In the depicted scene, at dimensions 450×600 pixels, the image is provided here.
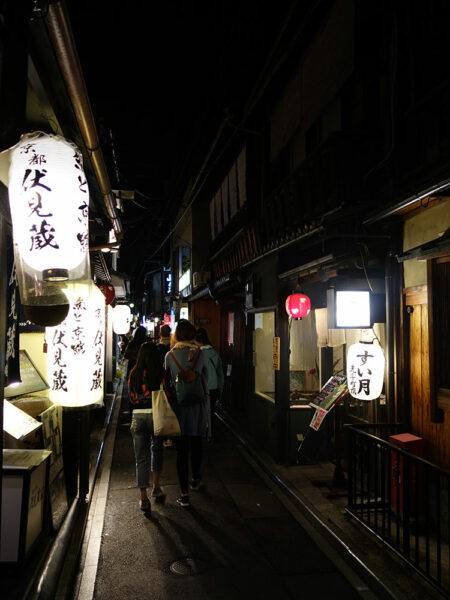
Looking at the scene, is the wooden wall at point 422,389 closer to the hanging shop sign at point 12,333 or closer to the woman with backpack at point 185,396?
the woman with backpack at point 185,396

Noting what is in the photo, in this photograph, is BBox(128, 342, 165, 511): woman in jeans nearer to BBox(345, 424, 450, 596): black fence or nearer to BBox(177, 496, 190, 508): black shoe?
BBox(177, 496, 190, 508): black shoe

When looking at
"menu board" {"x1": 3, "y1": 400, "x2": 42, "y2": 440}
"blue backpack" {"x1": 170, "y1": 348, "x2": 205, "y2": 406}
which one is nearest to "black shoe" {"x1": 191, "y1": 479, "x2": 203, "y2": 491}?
"blue backpack" {"x1": 170, "y1": 348, "x2": 205, "y2": 406}

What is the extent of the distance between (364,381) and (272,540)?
3121mm

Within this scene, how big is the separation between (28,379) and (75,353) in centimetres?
255

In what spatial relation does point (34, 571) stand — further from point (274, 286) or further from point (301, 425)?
point (274, 286)

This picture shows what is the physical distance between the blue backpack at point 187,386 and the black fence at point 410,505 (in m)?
2.85

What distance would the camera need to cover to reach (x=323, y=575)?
5641 millimetres

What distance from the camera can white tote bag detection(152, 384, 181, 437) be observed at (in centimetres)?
737

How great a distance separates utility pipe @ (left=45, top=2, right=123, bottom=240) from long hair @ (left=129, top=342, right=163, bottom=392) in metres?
3.50

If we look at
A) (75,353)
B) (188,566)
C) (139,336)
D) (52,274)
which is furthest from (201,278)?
(52,274)

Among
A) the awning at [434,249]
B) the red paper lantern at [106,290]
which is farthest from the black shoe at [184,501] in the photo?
the red paper lantern at [106,290]

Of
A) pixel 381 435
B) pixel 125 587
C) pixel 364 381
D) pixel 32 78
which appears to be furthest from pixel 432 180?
pixel 125 587

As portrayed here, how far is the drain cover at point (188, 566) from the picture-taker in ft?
18.4

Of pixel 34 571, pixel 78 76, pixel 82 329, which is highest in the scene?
pixel 78 76
